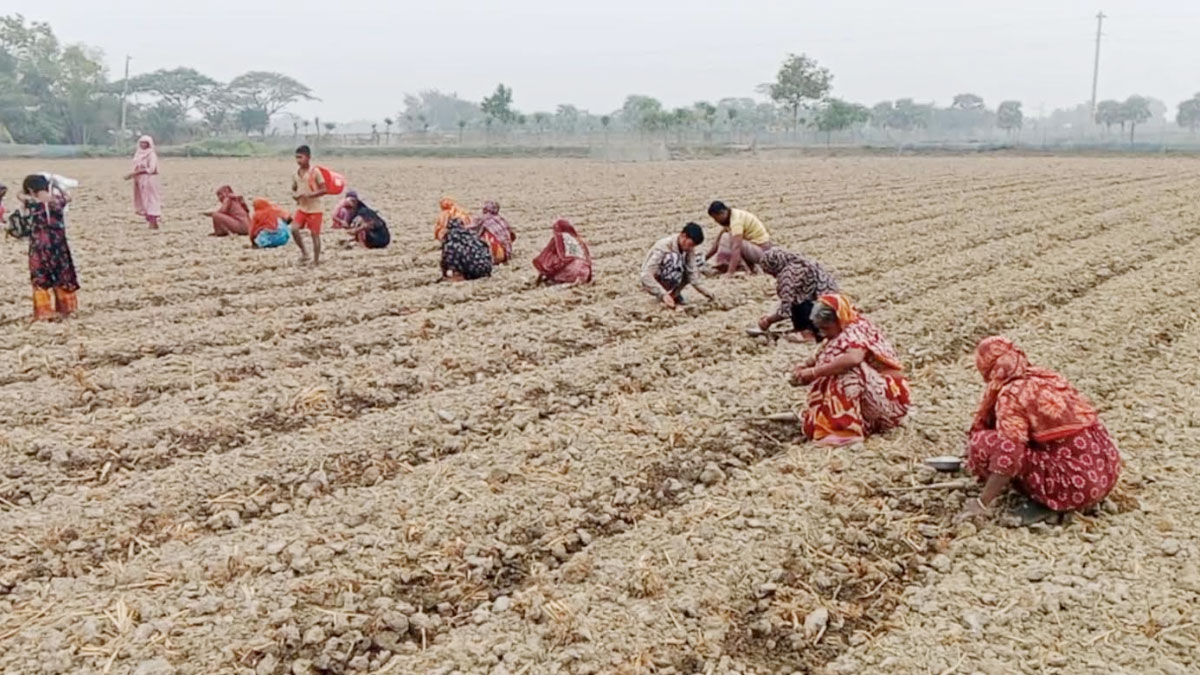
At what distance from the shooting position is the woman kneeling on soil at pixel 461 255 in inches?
→ 401

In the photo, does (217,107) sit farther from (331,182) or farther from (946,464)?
(946,464)

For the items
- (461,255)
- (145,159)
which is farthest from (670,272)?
(145,159)

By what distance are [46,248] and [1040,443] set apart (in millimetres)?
7102

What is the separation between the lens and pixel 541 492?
4.88m

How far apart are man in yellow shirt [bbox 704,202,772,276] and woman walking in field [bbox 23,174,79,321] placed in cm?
532

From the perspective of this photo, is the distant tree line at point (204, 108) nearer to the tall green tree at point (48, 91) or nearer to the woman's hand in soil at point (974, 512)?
the tall green tree at point (48, 91)

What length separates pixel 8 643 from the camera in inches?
145

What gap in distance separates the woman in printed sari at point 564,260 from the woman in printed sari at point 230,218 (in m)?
5.25

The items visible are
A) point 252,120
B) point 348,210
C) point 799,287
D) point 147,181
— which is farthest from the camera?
point 252,120

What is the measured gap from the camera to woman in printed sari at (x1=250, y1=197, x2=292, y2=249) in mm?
12625

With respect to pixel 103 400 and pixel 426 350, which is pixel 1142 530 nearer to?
pixel 426 350

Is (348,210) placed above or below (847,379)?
above

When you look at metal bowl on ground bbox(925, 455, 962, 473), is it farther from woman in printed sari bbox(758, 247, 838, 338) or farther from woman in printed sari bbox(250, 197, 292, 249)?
woman in printed sari bbox(250, 197, 292, 249)

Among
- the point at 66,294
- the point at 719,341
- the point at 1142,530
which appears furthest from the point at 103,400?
the point at 1142,530
